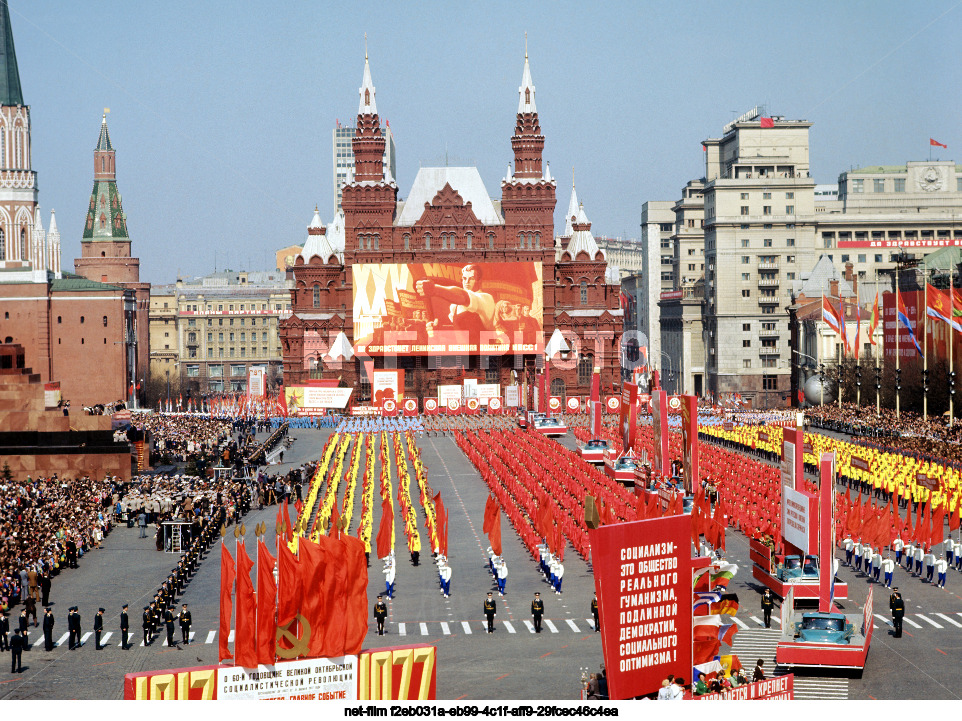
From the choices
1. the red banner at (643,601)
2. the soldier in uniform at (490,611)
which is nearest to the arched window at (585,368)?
the soldier in uniform at (490,611)

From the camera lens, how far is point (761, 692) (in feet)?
66.5

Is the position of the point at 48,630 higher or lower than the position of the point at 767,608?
higher

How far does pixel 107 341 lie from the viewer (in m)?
107

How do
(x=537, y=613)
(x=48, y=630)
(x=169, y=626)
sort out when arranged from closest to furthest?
(x=48, y=630) → (x=169, y=626) → (x=537, y=613)

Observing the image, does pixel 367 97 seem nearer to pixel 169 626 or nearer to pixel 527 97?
pixel 527 97

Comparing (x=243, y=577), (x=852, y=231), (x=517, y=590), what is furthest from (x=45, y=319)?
(x=243, y=577)

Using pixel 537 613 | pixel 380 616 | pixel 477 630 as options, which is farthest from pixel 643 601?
pixel 380 616

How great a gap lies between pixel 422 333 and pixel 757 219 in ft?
113

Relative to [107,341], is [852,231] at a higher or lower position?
higher

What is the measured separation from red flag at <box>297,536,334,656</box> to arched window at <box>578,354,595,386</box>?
78.9m

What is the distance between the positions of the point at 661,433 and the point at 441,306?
5247cm

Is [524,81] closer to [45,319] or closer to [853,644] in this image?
[45,319]

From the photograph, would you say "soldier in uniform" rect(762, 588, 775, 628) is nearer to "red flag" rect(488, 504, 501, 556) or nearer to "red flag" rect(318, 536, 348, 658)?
"red flag" rect(488, 504, 501, 556)
